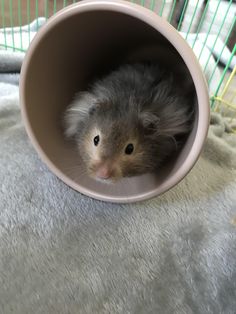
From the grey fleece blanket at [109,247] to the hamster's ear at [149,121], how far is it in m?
0.26

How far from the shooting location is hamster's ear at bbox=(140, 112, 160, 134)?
46.1 inches

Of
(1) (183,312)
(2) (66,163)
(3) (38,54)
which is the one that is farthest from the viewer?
(2) (66,163)

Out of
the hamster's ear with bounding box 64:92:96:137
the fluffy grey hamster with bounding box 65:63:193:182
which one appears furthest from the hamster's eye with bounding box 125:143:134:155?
the hamster's ear with bounding box 64:92:96:137

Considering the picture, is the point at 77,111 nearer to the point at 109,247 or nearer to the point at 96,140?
the point at 96,140

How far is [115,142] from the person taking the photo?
3.63 feet

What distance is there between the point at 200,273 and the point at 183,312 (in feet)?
0.44

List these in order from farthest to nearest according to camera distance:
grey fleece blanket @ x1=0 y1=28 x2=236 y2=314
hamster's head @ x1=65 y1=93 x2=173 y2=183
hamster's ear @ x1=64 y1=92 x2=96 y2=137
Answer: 1. hamster's ear @ x1=64 y1=92 x2=96 y2=137
2. hamster's head @ x1=65 y1=93 x2=173 y2=183
3. grey fleece blanket @ x1=0 y1=28 x2=236 y2=314

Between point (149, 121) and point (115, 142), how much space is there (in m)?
0.14

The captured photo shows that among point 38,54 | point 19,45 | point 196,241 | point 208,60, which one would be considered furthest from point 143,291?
point 19,45

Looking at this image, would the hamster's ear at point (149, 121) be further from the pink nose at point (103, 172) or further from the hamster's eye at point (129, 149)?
the pink nose at point (103, 172)

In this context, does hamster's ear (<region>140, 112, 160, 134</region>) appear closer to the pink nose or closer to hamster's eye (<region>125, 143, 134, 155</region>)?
hamster's eye (<region>125, 143, 134, 155</region>)

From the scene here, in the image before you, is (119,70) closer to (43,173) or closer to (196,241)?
(43,173)

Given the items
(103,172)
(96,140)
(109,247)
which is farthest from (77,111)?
(109,247)

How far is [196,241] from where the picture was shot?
1.16m
